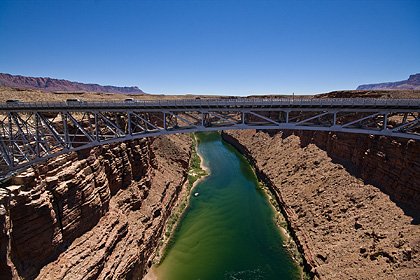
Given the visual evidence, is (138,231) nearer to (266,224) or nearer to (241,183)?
(266,224)

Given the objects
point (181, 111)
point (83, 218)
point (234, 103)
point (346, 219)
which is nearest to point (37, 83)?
point (83, 218)

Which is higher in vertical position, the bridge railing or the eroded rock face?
the bridge railing

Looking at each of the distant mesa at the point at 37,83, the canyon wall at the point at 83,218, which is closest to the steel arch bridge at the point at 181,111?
the canyon wall at the point at 83,218

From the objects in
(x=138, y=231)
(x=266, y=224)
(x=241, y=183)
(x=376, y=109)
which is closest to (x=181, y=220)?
(x=138, y=231)

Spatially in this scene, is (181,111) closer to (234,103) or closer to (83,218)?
(234,103)

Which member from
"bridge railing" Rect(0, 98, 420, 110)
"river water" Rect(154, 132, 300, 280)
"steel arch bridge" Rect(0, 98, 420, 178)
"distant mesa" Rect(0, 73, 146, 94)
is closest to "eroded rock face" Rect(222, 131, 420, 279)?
"river water" Rect(154, 132, 300, 280)

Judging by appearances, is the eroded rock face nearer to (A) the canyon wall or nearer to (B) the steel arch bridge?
(B) the steel arch bridge
